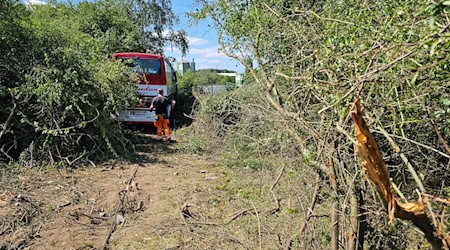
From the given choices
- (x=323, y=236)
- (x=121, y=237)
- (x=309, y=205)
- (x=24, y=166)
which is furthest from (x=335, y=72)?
(x=24, y=166)

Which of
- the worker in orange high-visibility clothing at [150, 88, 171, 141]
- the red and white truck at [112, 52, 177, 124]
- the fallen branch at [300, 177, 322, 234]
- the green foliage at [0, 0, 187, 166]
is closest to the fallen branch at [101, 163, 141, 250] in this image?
the green foliage at [0, 0, 187, 166]

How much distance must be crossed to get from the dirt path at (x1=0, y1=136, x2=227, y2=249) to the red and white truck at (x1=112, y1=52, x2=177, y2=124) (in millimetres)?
4259

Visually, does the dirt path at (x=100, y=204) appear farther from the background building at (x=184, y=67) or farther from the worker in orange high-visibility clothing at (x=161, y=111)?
the background building at (x=184, y=67)

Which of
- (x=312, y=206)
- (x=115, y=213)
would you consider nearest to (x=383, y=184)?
(x=312, y=206)

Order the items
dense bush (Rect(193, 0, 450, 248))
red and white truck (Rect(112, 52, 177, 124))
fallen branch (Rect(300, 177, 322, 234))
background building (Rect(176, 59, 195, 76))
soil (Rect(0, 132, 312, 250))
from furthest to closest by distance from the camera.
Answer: background building (Rect(176, 59, 195, 76)), red and white truck (Rect(112, 52, 177, 124)), soil (Rect(0, 132, 312, 250)), fallen branch (Rect(300, 177, 322, 234)), dense bush (Rect(193, 0, 450, 248))

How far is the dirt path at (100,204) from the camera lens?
16.7 ft

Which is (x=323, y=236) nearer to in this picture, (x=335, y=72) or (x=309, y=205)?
(x=309, y=205)

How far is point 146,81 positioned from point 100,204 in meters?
7.09

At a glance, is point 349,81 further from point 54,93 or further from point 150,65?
point 150,65

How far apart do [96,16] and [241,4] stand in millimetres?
14914

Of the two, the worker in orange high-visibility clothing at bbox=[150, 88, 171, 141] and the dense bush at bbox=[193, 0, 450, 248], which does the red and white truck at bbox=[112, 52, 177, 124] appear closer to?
the worker in orange high-visibility clothing at bbox=[150, 88, 171, 141]

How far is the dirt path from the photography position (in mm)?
5090

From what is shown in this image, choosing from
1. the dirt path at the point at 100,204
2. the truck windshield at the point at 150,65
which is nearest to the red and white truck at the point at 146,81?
the truck windshield at the point at 150,65

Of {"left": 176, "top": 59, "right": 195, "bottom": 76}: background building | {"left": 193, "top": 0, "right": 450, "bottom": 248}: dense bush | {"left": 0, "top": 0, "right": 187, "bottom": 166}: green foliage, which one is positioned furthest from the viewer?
{"left": 176, "top": 59, "right": 195, "bottom": 76}: background building
